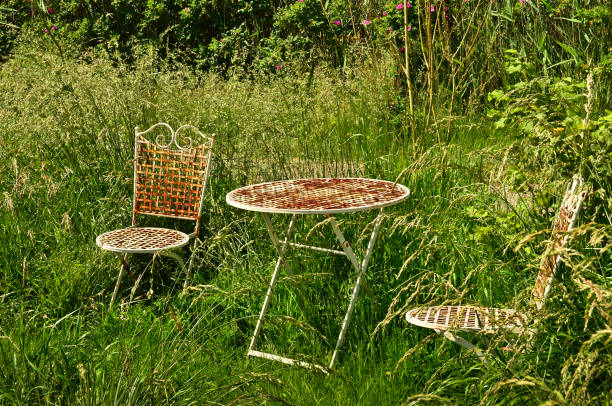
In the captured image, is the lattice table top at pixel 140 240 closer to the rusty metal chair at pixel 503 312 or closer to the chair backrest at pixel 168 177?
the chair backrest at pixel 168 177

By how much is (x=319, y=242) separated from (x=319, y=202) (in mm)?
609

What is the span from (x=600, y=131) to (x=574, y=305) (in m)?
0.94

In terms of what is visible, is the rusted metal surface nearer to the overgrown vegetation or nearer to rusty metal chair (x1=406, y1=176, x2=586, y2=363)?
the overgrown vegetation

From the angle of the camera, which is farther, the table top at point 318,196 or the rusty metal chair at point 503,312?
the table top at point 318,196

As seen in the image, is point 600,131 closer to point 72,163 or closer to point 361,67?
point 72,163

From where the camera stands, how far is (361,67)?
256 inches

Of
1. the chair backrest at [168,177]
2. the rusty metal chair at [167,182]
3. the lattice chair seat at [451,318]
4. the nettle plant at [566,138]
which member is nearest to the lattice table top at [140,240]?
the rusty metal chair at [167,182]

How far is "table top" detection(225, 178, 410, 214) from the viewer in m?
3.20

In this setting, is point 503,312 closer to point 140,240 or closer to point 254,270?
point 254,270

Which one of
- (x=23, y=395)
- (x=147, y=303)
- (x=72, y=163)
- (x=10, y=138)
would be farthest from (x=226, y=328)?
(x=10, y=138)

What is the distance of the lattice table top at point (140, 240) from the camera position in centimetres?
389

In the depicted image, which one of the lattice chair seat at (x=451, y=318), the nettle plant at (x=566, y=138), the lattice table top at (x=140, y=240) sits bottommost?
the lattice table top at (x=140, y=240)

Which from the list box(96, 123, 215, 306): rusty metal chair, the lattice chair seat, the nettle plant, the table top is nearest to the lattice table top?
box(96, 123, 215, 306): rusty metal chair

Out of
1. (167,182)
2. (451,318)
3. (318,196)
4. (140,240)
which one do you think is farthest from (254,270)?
(451,318)
